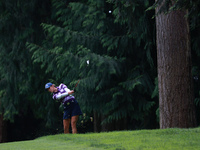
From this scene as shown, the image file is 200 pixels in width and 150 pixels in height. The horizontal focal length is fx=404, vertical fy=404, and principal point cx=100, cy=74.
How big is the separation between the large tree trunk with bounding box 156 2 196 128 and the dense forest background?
0.48m

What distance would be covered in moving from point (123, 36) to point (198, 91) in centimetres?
302

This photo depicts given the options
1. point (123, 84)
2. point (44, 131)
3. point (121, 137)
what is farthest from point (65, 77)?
point (44, 131)

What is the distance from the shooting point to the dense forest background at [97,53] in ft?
41.2

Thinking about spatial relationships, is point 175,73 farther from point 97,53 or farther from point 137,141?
point 97,53

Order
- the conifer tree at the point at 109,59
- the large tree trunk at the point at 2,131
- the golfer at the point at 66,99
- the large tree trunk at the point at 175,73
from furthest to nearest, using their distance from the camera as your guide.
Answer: the large tree trunk at the point at 2,131
the conifer tree at the point at 109,59
the golfer at the point at 66,99
the large tree trunk at the point at 175,73

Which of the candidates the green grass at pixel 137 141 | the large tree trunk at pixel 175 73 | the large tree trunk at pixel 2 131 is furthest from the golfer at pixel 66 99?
the large tree trunk at pixel 2 131

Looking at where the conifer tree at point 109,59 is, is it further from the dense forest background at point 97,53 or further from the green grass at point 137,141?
the green grass at point 137,141

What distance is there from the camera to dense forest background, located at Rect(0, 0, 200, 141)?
41.2ft

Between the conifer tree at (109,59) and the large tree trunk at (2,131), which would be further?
the large tree trunk at (2,131)

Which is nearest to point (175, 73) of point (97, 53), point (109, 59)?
point (109, 59)

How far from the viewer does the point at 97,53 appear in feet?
46.0

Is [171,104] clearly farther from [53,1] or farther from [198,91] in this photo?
[53,1]

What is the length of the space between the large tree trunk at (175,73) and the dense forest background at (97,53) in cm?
48

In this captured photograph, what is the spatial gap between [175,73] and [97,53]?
4262 mm
